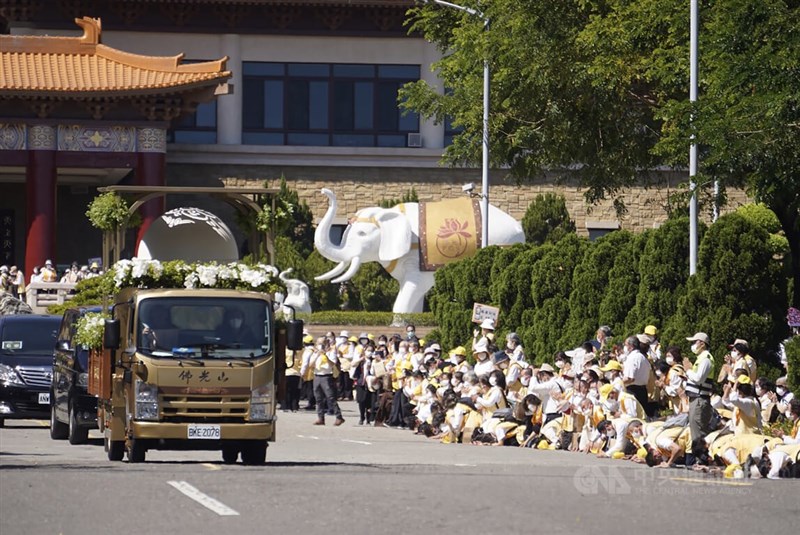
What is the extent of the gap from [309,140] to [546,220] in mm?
8275

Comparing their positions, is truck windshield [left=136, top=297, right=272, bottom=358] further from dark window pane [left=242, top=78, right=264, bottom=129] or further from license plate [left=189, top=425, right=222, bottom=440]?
dark window pane [left=242, top=78, right=264, bottom=129]

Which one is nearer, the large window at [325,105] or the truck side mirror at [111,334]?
the truck side mirror at [111,334]

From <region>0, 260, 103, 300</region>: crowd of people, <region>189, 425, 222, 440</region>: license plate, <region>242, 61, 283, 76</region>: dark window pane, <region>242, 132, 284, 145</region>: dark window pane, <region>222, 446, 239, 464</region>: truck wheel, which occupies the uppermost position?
<region>242, 61, 283, 76</region>: dark window pane

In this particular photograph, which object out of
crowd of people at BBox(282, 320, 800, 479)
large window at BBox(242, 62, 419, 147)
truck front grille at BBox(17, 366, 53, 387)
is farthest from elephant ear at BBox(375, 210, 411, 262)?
truck front grille at BBox(17, 366, 53, 387)

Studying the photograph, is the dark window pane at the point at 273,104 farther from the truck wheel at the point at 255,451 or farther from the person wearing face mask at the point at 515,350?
the truck wheel at the point at 255,451

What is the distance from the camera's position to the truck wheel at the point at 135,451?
63.3 feet

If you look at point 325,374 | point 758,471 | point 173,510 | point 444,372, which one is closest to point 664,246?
point 444,372

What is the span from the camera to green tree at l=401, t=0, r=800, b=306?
82.5 feet

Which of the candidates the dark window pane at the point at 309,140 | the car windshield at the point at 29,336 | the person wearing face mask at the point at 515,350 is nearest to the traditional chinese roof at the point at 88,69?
the dark window pane at the point at 309,140

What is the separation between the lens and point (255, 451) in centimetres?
1978

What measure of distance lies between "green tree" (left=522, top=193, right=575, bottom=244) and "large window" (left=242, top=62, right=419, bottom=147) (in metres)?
5.00

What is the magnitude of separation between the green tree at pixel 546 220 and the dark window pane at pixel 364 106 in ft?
20.1

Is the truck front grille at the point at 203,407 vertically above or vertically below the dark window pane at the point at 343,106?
below

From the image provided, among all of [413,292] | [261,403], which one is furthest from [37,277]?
[261,403]
